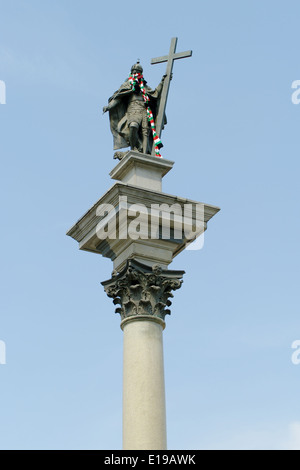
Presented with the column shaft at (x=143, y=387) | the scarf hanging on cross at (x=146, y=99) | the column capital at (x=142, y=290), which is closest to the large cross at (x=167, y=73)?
the scarf hanging on cross at (x=146, y=99)

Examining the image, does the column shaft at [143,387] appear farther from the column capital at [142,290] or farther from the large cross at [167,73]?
the large cross at [167,73]

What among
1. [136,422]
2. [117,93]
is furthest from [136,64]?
[136,422]

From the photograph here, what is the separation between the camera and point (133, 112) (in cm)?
2297

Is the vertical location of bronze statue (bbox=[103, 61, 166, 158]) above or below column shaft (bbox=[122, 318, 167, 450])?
above

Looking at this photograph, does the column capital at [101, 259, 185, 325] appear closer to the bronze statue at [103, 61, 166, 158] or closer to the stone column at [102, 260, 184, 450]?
the stone column at [102, 260, 184, 450]

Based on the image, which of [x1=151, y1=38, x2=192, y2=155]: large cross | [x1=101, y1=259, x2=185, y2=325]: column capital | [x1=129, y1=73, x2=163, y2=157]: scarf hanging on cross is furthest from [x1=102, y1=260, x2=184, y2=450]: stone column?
[x1=151, y1=38, x2=192, y2=155]: large cross

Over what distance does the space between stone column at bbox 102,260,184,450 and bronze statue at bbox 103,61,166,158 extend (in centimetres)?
349

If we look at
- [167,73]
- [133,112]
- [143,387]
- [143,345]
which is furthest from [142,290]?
[167,73]

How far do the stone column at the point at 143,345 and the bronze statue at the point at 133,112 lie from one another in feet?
11.4

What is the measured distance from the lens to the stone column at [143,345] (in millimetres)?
18891

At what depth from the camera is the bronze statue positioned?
74.5 ft

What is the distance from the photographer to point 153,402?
19.1 metres

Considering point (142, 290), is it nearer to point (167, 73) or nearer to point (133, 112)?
point (133, 112)
